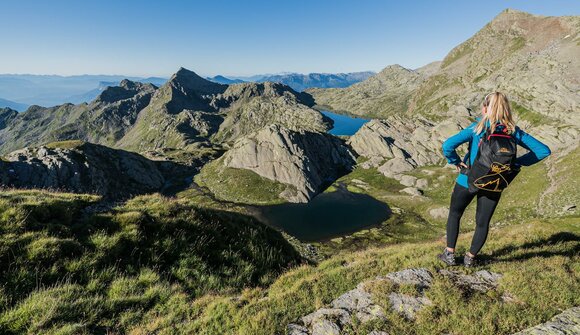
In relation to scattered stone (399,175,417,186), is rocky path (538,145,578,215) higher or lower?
higher

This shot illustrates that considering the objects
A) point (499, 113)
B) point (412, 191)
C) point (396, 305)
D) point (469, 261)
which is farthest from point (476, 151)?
point (412, 191)

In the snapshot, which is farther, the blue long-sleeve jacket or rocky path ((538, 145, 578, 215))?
rocky path ((538, 145, 578, 215))

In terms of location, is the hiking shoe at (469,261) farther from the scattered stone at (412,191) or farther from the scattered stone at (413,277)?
the scattered stone at (412,191)

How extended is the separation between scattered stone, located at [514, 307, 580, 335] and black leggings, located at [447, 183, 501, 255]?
10.2 feet

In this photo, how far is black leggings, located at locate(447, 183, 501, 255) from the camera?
30.8 ft

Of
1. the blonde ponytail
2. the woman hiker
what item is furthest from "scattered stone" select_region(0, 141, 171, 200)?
the blonde ponytail

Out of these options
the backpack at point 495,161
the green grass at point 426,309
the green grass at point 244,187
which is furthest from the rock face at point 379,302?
the green grass at point 244,187

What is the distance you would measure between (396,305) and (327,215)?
141446 mm

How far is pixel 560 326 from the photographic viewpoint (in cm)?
670

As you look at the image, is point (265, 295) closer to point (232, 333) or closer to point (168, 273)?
point (232, 333)

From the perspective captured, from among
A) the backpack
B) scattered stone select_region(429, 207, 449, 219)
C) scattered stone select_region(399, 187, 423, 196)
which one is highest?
the backpack

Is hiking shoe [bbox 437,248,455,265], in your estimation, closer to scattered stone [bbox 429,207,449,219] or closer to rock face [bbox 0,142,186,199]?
rock face [bbox 0,142,186,199]

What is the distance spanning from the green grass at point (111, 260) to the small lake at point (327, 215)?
346 feet

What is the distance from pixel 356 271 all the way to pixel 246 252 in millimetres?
6609
